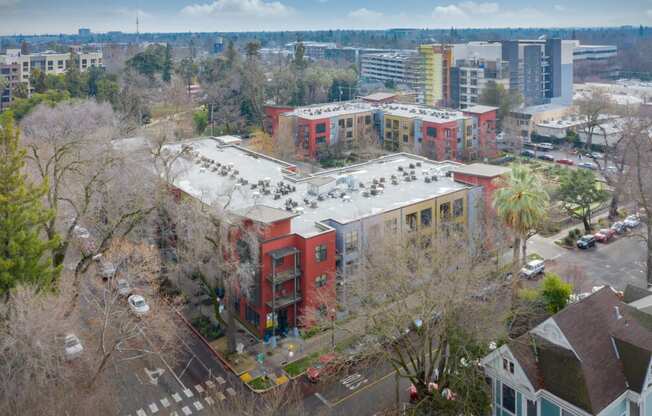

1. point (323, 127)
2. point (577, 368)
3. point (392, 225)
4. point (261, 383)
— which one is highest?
point (323, 127)

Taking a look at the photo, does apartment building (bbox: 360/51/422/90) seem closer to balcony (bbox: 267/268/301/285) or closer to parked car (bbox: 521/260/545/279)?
parked car (bbox: 521/260/545/279)

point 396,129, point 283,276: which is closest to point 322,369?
point 283,276

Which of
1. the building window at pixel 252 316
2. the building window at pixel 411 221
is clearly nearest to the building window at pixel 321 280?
the building window at pixel 252 316

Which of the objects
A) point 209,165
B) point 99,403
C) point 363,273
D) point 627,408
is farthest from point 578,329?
A: point 209,165

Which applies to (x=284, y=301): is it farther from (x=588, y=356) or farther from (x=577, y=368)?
(x=588, y=356)

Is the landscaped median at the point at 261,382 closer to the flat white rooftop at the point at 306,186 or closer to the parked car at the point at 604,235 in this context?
the flat white rooftop at the point at 306,186

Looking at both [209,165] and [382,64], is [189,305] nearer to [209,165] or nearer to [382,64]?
[209,165]
